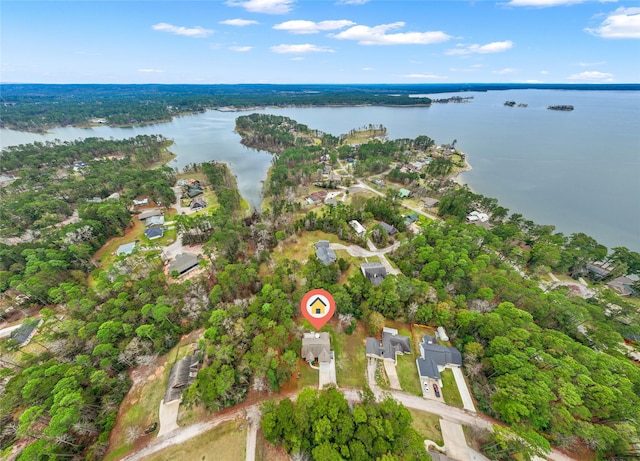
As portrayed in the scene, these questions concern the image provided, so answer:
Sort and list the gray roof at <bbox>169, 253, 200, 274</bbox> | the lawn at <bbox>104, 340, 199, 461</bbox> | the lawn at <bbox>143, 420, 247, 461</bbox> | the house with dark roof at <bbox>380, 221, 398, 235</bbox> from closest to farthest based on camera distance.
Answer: the lawn at <bbox>143, 420, 247, 461</bbox>
the lawn at <bbox>104, 340, 199, 461</bbox>
the gray roof at <bbox>169, 253, 200, 274</bbox>
the house with dark roof at <bbox>380, 221, 398, 235</bbox>

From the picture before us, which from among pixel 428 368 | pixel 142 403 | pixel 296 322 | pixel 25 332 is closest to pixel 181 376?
pixel 142 403

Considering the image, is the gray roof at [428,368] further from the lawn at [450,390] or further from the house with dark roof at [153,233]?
the house with dark roof at [153,233]

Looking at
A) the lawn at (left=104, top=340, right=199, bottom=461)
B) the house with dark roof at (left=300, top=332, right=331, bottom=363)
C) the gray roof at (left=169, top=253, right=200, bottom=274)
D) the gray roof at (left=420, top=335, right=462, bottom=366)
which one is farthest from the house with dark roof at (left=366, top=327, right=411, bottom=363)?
the gray roof at (left=169, top=253, right=200, bottom=274)

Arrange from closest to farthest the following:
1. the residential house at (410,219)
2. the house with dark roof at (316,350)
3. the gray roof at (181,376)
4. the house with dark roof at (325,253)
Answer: the gray roof at (181,376) → the house with dark roof at (316,350) → the house with dark roof at (325,253) → the residential house at (410,219)

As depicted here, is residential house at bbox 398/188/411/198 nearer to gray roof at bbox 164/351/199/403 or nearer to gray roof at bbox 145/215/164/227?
gray roof at bbox 164/351/199/403

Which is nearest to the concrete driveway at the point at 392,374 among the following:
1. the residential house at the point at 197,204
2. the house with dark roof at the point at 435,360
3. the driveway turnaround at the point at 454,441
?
the house with dark roof at the point at 435,360

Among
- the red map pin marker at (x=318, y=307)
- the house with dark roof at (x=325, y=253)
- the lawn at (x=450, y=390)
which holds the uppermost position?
the house with dark roof at (x=325, y=253)

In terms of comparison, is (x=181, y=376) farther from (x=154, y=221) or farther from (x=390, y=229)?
(x=390, y=229)

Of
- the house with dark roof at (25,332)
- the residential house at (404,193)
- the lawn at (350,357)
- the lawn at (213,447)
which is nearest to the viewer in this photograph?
the lawn at (213,447)
